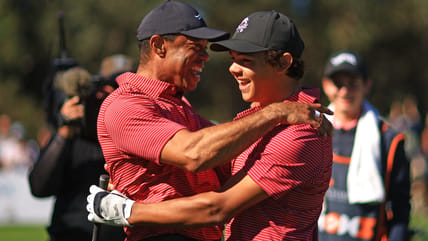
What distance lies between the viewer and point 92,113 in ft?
19.9

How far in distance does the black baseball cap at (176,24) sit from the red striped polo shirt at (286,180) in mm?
651

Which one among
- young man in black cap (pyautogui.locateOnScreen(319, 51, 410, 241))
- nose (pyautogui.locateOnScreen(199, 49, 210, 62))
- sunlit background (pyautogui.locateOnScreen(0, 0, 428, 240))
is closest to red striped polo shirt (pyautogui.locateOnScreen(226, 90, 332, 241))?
nose (pyautogui.locateOnScreen(199, 49, 210, 62))

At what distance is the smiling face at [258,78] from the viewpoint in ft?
14.6

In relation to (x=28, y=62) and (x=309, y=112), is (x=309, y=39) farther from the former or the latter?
(x=309, y=112)

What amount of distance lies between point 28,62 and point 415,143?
2420cm

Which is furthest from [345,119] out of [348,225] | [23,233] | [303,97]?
[23,233]

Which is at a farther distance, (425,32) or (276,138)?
(425,32)

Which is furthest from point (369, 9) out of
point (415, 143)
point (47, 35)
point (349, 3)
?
point (415, 143)

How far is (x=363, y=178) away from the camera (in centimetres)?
638

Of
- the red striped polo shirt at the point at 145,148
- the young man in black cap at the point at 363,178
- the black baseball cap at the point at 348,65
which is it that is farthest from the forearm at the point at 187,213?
the black baseball cap at the point at 348,65

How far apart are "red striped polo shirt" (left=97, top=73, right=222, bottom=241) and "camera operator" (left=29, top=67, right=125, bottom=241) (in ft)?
6.07

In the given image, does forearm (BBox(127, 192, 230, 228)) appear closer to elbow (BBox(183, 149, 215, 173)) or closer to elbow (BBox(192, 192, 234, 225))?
elbow (BBox(192, 192, 234, 225))

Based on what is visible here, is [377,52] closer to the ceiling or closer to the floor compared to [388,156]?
closer to the floor

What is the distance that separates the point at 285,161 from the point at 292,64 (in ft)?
1.92
